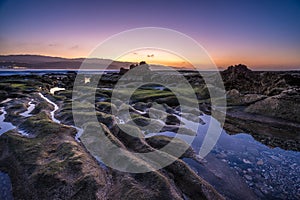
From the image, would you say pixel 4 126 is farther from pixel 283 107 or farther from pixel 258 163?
pixel 283 107

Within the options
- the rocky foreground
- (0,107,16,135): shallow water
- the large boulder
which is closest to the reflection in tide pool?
the rocky foreground

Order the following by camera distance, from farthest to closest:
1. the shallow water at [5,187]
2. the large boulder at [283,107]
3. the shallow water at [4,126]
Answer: the large boulder at [283,107] < the shallow water at [4,126] < the shallow water at [5,187]

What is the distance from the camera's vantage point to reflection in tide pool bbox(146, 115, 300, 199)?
846 centimetres

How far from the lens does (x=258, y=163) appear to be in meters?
10.9

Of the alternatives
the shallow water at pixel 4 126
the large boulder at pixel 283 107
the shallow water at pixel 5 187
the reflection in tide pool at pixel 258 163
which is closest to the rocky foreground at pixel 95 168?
the shallow water at pixel 5 187

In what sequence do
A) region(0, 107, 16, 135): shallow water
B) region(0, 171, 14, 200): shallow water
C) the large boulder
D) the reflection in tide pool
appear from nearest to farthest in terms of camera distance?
1. region(0, 171, 14, 200): shallow water
2. the reflection in tide pool
3. region(0, 107, 16, 135): shallow water
4. the large boulder

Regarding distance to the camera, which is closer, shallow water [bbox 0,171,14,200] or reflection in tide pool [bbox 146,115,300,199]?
shallow water [bbox 0,171,14,200]

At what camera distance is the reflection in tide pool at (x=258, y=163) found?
8461 mm

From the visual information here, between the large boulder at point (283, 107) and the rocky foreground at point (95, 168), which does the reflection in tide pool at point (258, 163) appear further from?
the large boulder at point (283, 107)

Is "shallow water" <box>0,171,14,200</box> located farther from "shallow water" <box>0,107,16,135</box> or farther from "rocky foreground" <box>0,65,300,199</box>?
"shallow water" <box>0,107,16,135</box>

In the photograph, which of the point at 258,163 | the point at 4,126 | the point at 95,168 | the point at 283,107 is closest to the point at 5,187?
the point at 95,168

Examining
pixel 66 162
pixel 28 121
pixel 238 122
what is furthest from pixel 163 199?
pixel 238 122

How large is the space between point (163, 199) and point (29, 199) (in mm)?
4927

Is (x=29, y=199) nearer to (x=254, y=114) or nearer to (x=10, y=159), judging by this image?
(x=10, y=159)
